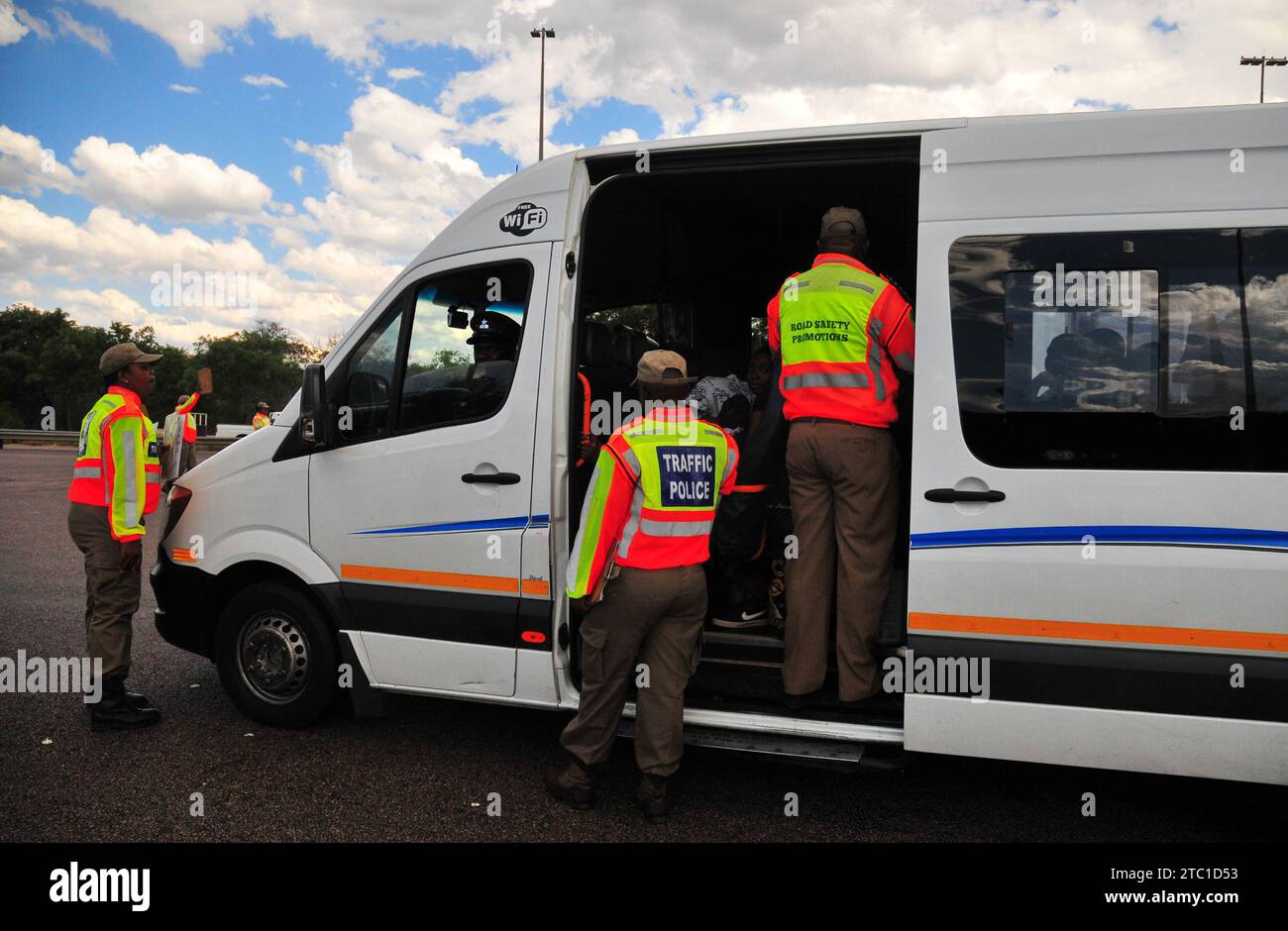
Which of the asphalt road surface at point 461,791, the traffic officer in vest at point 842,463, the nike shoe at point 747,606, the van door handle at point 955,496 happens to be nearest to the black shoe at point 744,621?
the nike shoe at point 747,606

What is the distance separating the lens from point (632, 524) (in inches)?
140

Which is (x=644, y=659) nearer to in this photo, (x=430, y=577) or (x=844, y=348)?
(x=430, y=577)

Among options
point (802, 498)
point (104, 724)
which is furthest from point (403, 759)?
point (802, 498)

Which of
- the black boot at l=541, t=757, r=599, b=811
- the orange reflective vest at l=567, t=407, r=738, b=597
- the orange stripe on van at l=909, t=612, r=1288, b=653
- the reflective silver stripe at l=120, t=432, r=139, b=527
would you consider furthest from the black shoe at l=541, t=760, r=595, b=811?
the reflective silver stripe at l=120, t=432, r=139, b=527

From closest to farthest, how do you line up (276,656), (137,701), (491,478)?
(491,478) < (276,656) < (137,701)

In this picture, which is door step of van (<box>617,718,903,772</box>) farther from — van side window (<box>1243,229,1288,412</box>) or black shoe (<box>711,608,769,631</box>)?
van side window (<box>1243,229,1288,412</box>)

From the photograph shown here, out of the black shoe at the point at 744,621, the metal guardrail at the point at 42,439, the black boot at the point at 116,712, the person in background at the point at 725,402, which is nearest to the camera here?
the black shoe at the point at 744,621

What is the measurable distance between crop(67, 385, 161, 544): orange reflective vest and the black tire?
26.2 inches

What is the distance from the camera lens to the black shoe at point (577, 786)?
365 cm

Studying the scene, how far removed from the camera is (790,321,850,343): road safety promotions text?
3.58 metres

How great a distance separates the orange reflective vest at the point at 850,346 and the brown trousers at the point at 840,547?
83 millimetres

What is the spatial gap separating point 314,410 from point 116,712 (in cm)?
184

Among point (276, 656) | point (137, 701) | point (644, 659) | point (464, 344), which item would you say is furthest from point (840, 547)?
point (137, 701)

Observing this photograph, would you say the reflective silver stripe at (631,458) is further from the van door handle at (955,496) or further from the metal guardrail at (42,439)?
the metal guardrail at (42,439)
